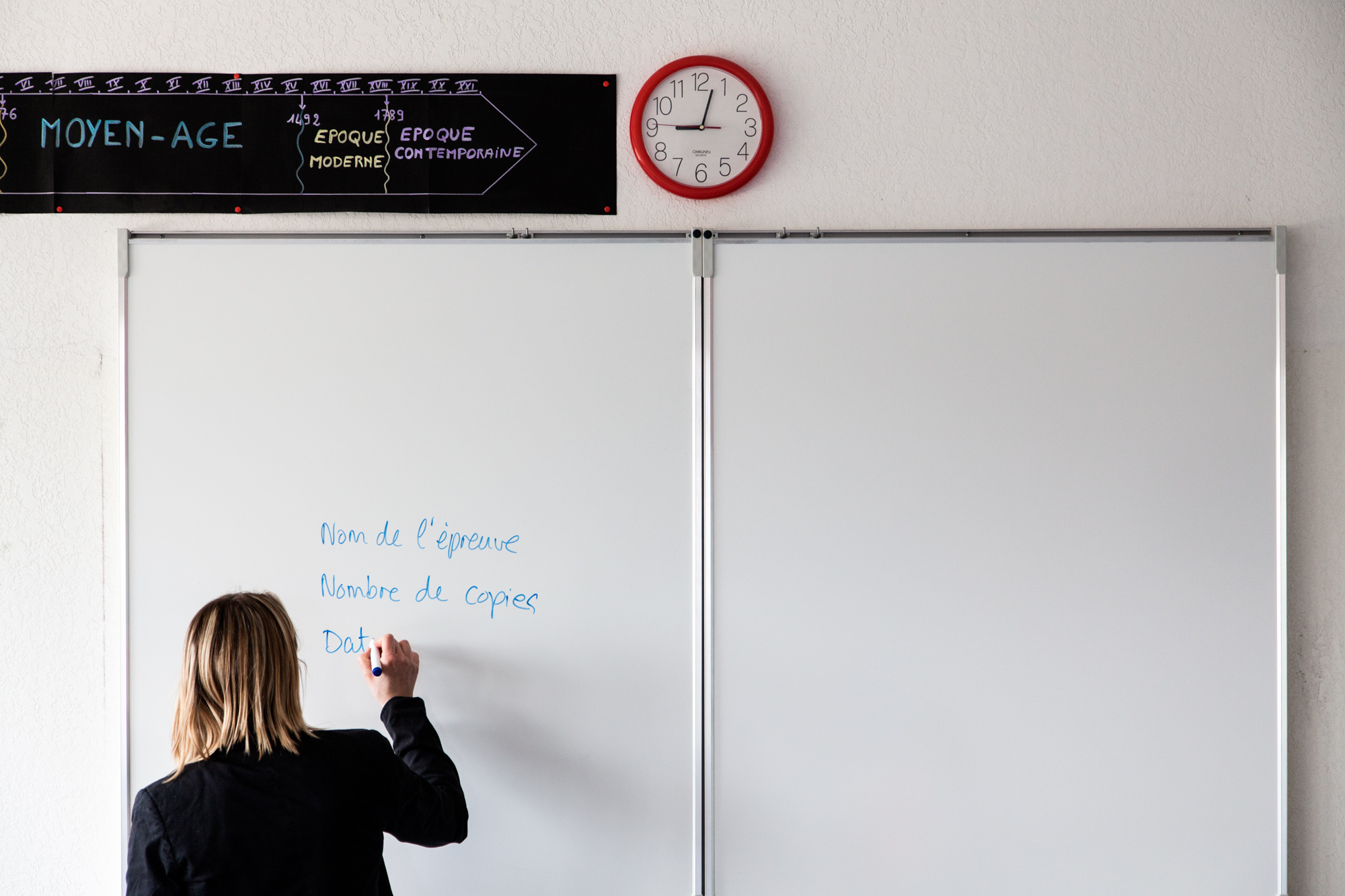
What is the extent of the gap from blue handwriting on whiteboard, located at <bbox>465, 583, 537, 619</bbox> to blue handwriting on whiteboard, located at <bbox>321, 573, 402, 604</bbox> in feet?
0.28

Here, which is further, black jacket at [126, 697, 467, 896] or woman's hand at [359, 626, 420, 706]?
woman's hand at [359, 626, 420, 706]

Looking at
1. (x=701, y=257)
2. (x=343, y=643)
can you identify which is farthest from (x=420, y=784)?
(x=701, y=257)

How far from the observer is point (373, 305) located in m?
1.58

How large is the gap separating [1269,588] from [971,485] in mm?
632

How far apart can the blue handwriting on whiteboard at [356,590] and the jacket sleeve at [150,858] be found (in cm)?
53

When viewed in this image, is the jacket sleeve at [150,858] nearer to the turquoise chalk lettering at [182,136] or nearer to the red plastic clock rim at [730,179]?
the turquoise chalk lettering at [182,136]

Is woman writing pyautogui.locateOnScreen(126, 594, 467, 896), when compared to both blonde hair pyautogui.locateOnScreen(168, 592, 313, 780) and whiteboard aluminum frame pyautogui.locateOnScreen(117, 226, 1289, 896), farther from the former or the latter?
whiteboard aluminum frame pyautogui.locateOnScreen(117, 226, 1289, 896)

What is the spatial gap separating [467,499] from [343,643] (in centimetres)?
37

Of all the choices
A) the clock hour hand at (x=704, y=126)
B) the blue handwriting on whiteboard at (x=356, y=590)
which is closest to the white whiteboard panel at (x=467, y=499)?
the blue handwriting on whiteboard at (x=356, y=590)

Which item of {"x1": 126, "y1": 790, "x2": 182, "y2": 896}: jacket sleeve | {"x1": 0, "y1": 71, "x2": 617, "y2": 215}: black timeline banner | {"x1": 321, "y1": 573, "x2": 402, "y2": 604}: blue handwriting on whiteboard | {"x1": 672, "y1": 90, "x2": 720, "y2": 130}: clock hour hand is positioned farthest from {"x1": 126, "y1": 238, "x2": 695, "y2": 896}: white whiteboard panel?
{"x1": 126, "y1": 790, "x2": 182, "y2": 896}: jacket sleeve

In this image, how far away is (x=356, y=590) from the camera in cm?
157


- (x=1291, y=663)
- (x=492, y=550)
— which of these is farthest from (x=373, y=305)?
(x=1291, y=663)

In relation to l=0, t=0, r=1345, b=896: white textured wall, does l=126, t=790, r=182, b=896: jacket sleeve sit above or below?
below

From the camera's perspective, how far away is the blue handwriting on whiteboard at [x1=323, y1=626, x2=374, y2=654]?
5.15ft
